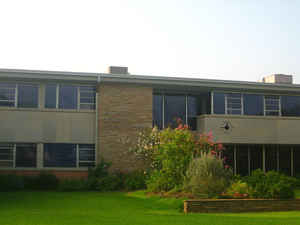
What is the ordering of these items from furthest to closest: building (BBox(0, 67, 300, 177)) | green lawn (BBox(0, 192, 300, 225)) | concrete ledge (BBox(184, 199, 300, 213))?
building (BBox(0, 67, 300, 177)) < concrete ledge (BBox(184, 199, 300, 213)) < green lawn (BBox(0, 192, 300, 225))

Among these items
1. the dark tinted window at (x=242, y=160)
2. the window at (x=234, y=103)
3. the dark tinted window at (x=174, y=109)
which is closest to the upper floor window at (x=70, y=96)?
the dark tinted window at (x=174, y=109)

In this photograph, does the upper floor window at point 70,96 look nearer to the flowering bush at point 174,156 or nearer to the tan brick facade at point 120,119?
the tan brick facade at point 120,119

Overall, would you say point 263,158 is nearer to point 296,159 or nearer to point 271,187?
point 296,159

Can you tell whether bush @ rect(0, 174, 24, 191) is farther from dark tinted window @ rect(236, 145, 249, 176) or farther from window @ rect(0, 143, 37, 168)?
dark tinted window @ rect(236, 145, 249, 176)

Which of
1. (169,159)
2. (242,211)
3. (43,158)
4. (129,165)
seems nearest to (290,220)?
(242,211)

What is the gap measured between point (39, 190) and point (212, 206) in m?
10.3

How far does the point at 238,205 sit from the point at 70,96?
Answer: 12.4 meters

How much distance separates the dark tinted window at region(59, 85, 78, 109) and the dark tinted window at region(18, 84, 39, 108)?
1.31 metres

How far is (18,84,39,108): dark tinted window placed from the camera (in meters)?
23.8

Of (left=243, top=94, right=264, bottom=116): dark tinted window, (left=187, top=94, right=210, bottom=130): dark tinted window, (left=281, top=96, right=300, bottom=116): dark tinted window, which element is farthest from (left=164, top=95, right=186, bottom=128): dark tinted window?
(left=281, top=96, right=300, bottom=116): dark tinted window

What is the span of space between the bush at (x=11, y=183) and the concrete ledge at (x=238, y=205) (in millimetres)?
10116

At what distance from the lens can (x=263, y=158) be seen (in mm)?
27734

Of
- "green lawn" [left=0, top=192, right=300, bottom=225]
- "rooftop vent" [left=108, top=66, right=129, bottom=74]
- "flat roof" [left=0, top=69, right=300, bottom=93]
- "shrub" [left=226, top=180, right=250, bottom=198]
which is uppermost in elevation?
"rooftop vent" [left=108, top=66, right=129, bottom=74]

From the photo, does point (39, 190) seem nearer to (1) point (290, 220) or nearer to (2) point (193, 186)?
(2) point (193, 186)
